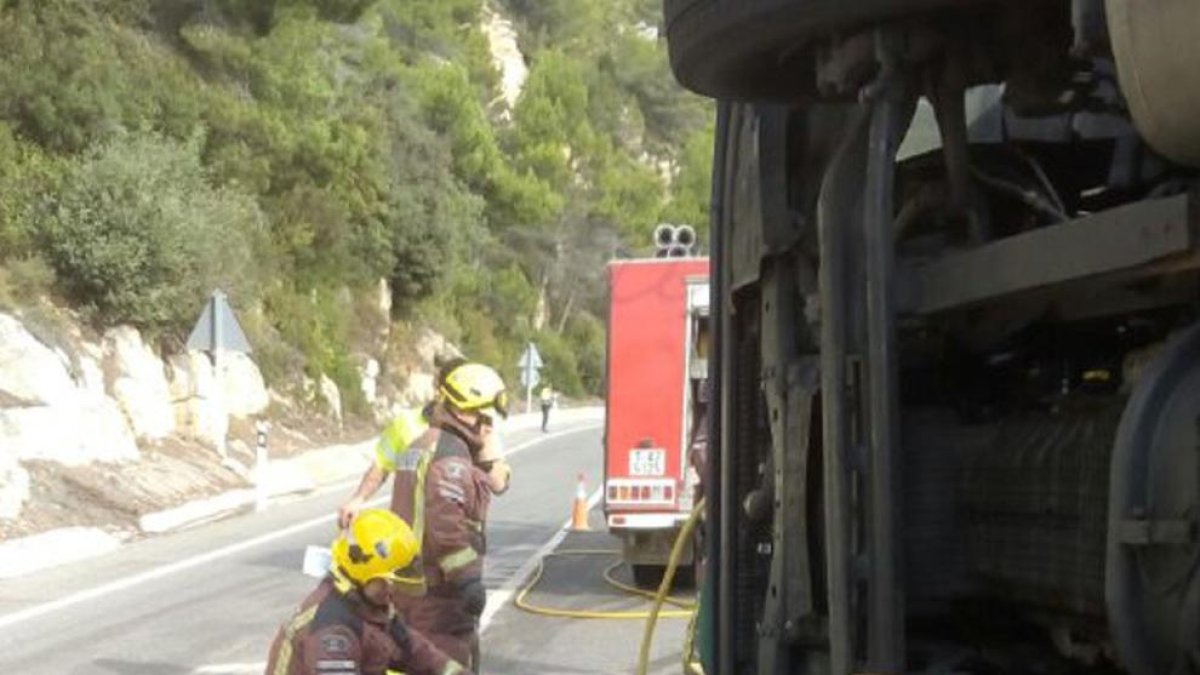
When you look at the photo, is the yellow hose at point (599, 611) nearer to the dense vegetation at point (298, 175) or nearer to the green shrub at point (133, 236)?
the dense vegetation at point (298, 175)

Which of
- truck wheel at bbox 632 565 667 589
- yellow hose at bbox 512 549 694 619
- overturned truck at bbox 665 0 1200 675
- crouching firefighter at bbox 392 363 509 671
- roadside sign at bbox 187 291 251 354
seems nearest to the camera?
overturned truck at bbox 665 0 1200 675

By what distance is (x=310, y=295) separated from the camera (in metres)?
40.0

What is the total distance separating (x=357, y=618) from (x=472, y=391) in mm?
1688

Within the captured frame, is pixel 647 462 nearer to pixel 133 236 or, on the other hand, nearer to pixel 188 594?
pixel 188 594

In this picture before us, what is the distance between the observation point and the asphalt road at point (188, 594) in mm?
11430

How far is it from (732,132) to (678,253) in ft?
32.9

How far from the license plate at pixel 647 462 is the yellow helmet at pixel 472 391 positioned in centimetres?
682

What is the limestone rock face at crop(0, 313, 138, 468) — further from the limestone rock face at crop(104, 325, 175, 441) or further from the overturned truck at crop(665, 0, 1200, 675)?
the overturned truck at crop(665, 0, 1200, 675)

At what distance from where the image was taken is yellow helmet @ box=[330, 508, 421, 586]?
17.8 ft

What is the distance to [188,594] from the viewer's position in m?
14.5

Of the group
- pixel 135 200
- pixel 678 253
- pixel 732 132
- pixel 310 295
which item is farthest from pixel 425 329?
pixel 732 132

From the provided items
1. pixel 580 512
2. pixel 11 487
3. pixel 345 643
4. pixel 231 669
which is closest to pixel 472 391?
pixel 345 643

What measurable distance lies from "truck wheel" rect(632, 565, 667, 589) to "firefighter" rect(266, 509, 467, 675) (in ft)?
29.5

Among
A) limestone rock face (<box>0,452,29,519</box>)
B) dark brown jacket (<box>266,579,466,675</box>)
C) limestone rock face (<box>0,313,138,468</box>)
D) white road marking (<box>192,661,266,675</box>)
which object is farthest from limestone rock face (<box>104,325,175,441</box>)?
dark brown jacket (<box>266,579,466,675</box>)
